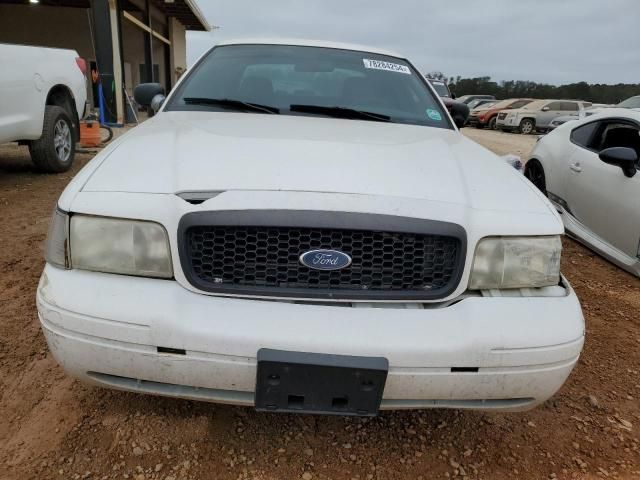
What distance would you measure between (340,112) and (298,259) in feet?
4.57

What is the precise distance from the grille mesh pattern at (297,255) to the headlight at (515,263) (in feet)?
0.45

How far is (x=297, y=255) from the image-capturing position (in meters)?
1.63

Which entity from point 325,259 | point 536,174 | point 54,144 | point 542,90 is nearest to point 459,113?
point 536,174

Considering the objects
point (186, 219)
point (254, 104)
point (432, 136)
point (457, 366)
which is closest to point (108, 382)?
point (186, 219)

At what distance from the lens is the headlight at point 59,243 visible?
1698 mm

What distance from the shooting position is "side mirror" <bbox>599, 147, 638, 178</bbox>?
3.71m

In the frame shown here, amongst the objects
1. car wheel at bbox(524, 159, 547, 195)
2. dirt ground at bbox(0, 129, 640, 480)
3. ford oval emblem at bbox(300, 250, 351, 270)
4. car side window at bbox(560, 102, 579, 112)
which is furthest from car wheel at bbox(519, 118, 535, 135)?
ford oval emblem at bbox(300, 250, 351, 270)

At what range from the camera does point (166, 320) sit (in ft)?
5.03

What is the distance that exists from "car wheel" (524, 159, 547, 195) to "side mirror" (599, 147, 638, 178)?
1249mm

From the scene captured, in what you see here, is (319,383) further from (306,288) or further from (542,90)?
(542,90)

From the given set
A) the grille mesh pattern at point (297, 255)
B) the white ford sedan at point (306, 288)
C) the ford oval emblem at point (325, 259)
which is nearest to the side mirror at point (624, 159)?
the white ford sedan at point (306, 288)

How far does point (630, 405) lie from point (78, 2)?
835 inches

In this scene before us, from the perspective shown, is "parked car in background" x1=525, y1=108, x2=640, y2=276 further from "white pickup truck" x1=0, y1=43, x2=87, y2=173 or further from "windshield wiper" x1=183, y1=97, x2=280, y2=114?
"white pickup truck" x1=0, y1=43, x2=87, y2=173

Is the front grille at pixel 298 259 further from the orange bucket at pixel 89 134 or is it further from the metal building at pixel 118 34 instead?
the metal building at pixel 118 34
